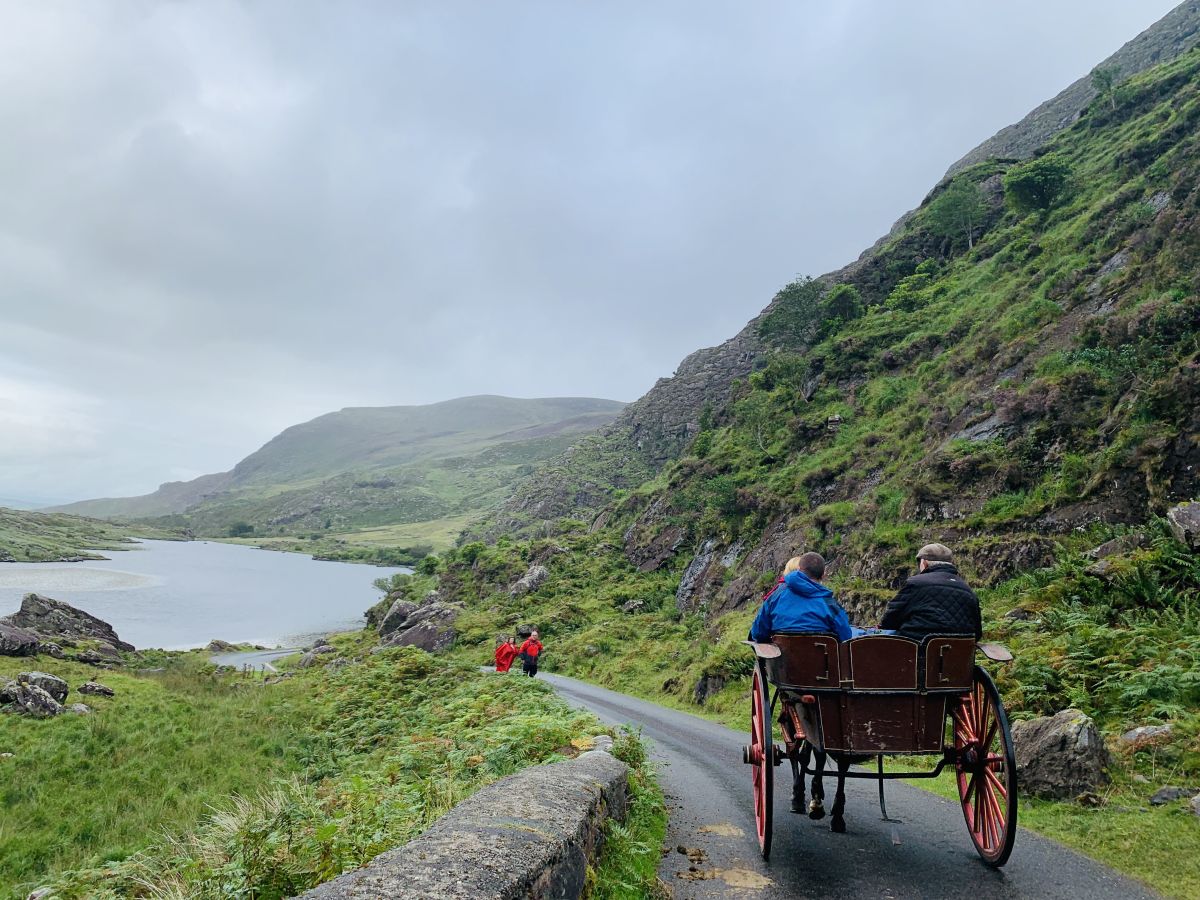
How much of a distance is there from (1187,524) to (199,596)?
11136 centimetres

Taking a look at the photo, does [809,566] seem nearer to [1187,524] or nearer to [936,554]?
[936,554]

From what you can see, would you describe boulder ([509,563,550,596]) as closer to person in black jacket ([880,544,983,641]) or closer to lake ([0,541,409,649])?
Answer: lake ([0,541,409,649])

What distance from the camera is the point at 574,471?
118m

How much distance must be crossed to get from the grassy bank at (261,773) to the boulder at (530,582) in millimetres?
19487

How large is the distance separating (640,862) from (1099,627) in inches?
338

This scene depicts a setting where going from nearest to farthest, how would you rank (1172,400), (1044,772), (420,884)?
1. (420,884)
2. (1044,772)
3. (1172,400)

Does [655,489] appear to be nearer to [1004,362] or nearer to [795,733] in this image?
[1004,362]

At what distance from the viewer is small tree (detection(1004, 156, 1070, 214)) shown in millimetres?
42312

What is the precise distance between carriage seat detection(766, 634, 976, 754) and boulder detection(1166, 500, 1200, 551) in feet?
27.7

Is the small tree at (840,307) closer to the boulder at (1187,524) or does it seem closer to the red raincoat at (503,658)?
the red raincoat at (503,658)

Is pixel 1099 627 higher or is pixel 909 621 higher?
pixel 909 621

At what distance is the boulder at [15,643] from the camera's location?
3484 cm

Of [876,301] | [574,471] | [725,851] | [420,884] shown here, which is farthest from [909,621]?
[574,471]

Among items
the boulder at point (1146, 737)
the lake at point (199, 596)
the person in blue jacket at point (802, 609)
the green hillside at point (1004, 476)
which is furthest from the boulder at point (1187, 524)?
the lake at point (199, 596)
